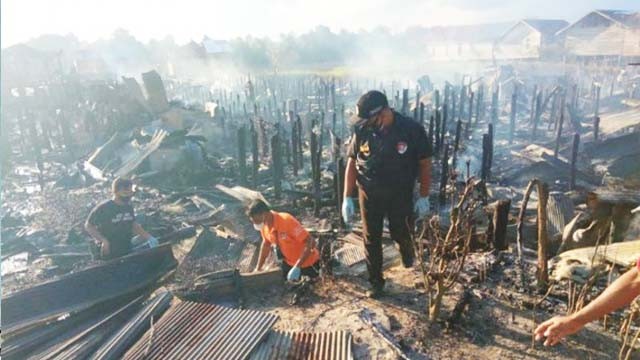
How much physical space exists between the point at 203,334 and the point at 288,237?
5.42 ft

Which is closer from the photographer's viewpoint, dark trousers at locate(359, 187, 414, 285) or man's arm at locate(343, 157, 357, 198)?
dark trousers at locate(359, 187, 414, 285)

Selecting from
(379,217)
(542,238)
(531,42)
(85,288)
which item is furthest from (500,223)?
(531,42)

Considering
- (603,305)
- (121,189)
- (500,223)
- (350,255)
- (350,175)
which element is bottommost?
(350,255)

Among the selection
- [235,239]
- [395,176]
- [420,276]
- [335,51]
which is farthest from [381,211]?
[335,51]

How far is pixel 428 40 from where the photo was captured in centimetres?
6009

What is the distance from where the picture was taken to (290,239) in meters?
5.47

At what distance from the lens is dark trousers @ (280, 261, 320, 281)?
5609mm

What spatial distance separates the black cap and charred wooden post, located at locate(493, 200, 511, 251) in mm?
1866

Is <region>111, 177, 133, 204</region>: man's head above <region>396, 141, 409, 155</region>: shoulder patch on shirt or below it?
below

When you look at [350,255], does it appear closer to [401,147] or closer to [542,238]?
[401,147]

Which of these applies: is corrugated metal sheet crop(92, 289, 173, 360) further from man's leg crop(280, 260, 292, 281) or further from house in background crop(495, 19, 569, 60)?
house in background crop(495, 19, 569, 60)

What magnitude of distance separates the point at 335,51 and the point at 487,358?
57238 mm

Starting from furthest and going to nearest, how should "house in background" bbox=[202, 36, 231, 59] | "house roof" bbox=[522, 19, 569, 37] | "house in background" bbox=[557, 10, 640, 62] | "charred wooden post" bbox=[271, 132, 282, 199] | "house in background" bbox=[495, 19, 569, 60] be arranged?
"house in background" bbox=[202, 36, 231, 59] → "house roof" bbox=[522, 19, 569, 37] → "house in background" bbox=[495, 19, 569, 60] → "house in background" bbox=[557, 10, 640, 62] → "charred wooden post" bbox=[271, 132, 282, 199]

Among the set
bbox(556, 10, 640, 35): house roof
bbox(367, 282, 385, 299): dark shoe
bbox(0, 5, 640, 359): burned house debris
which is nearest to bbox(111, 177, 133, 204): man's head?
bbox(0, 5, 640, 359): burned house debris
